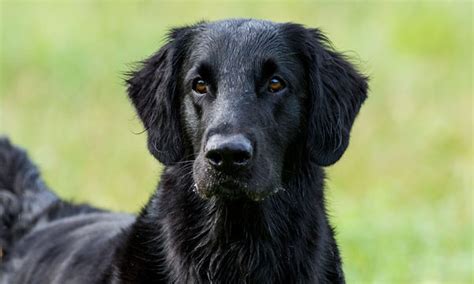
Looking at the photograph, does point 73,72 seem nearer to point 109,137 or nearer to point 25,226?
point 109,137

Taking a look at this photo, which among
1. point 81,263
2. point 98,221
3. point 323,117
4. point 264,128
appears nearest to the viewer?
point 264,128

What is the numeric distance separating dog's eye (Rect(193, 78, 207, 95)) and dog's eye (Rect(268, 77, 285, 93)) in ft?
0.98

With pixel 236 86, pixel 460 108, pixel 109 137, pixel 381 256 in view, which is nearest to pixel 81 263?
pixel 236 86

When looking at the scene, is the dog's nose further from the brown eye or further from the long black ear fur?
the long black ear fur

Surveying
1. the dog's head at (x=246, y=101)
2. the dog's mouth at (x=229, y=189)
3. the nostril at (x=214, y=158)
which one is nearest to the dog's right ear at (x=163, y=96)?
the dog's head at (x=246, y=101)

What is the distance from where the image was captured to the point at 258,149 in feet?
15.3

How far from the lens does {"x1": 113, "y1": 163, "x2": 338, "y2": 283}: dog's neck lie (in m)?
5.00

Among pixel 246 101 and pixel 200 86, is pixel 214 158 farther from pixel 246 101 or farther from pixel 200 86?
pixel 200 86

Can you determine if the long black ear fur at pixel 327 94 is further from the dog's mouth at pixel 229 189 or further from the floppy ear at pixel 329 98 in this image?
the dog's mouth at pixel 229 189

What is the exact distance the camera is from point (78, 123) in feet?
38.7

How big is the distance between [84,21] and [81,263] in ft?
30.0

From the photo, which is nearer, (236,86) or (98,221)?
(236,86)

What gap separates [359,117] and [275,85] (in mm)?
6992

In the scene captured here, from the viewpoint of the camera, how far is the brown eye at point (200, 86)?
498 centimetres
